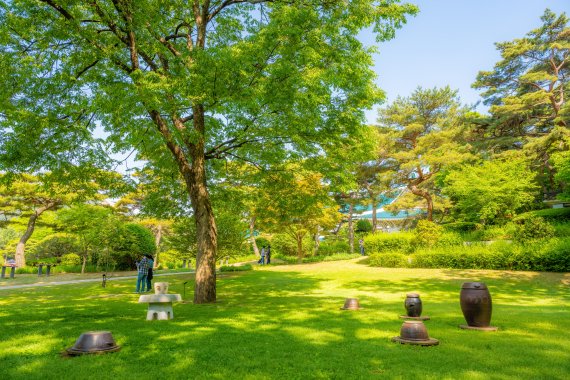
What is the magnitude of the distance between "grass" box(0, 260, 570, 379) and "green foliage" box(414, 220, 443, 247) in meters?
11.3

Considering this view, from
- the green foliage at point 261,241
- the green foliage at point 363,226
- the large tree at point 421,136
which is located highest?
the large tree at point 421,136

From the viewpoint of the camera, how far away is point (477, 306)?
7.26 m

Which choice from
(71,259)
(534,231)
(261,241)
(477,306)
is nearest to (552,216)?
(534,231)

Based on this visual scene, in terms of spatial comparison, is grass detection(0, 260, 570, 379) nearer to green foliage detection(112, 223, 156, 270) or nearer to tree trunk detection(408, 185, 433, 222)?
green foliage detection(112, 223, 156, 270)

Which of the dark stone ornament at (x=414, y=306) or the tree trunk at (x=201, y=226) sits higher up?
the tree trunk at (x=201, y=226)

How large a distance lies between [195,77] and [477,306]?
7709 mm

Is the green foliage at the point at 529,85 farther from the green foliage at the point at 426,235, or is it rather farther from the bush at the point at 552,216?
the green foliage at the point at 426,235

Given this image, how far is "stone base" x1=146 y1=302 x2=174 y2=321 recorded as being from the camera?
868 cm

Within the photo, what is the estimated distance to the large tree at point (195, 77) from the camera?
9.03 meters

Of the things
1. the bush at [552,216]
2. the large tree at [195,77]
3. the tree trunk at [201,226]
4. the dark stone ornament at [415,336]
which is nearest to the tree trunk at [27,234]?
the large tree at [195,77]

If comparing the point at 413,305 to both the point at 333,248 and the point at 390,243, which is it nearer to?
the point at 390,243

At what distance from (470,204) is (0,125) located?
25.0m

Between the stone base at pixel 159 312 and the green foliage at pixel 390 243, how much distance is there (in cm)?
2066

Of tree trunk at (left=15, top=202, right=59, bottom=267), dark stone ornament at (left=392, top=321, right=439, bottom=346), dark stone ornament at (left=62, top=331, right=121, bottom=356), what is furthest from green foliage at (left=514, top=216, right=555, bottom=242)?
tree trunk at (left=15, top=202, right=59, bottom=267)
